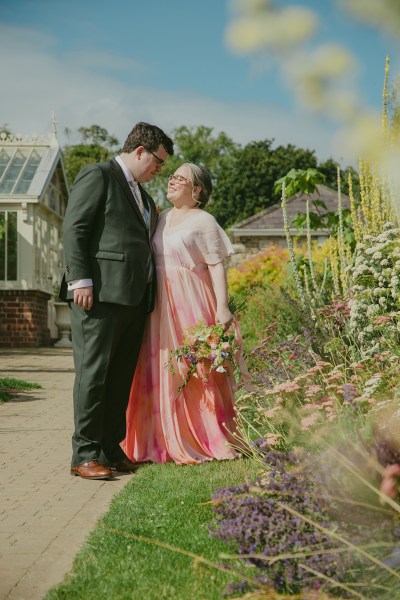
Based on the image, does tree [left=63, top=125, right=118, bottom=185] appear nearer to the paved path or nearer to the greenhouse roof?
the greenhouse roof

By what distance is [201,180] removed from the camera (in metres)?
5.51

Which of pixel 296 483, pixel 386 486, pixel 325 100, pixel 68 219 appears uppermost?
pixel 68 219

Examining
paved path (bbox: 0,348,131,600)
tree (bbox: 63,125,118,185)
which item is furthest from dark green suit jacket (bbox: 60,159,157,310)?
tree (bbox: 63,125,118,185)

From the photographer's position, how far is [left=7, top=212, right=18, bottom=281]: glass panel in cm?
2255

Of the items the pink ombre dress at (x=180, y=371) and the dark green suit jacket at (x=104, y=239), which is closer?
the dark green suit jacket at (x=104, y=239)

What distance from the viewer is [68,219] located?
16.2ft

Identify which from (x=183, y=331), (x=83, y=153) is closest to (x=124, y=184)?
(x=183, y=331)

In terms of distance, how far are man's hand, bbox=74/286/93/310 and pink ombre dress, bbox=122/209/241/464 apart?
0.71 metres

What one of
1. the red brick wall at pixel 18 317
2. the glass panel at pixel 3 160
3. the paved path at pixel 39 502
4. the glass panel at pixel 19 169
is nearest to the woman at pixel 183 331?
the paved path at pixel 39 502

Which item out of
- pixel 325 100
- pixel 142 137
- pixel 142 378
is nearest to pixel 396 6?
pixel 325 100

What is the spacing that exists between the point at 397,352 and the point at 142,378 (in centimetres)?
183

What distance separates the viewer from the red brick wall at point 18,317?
22.2 meters

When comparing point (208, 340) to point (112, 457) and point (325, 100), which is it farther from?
point (325, 100)

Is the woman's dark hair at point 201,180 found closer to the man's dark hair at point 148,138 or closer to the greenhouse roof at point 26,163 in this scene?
the man's dark hair at point 148,138
